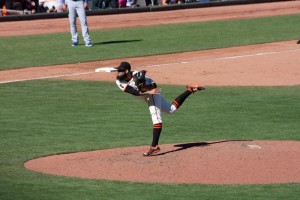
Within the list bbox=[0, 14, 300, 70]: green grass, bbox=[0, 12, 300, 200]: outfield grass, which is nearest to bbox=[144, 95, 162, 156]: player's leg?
bbox=[0, 12, 300, 200]: outfield grass

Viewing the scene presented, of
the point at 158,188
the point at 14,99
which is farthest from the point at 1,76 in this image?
the point at 158,188

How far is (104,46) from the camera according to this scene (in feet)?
95.1

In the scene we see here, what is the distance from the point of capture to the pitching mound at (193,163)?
490 inches

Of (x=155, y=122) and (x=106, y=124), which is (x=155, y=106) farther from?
(x=106, y=124)

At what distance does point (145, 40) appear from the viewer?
1198 inches

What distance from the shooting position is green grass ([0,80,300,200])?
11656mm

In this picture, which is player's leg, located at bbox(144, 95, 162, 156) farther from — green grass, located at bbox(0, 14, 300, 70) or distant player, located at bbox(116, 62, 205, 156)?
green grass, located at bbox(0, 14, 300, 70)

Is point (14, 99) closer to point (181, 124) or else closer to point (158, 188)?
point (181, 124)

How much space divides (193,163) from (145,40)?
1745 cm

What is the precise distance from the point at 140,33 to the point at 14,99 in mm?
12482

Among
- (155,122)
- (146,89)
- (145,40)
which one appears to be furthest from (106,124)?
(145,40)

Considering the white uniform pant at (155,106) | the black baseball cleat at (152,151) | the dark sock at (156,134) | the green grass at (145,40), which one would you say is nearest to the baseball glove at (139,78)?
the white uniform pant at (155,106)

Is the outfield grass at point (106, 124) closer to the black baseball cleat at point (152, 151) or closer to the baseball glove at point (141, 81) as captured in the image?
the black baseball cleat at point (152, 151)

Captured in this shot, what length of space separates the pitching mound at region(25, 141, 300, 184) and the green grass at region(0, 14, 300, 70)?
11914 millimetres
